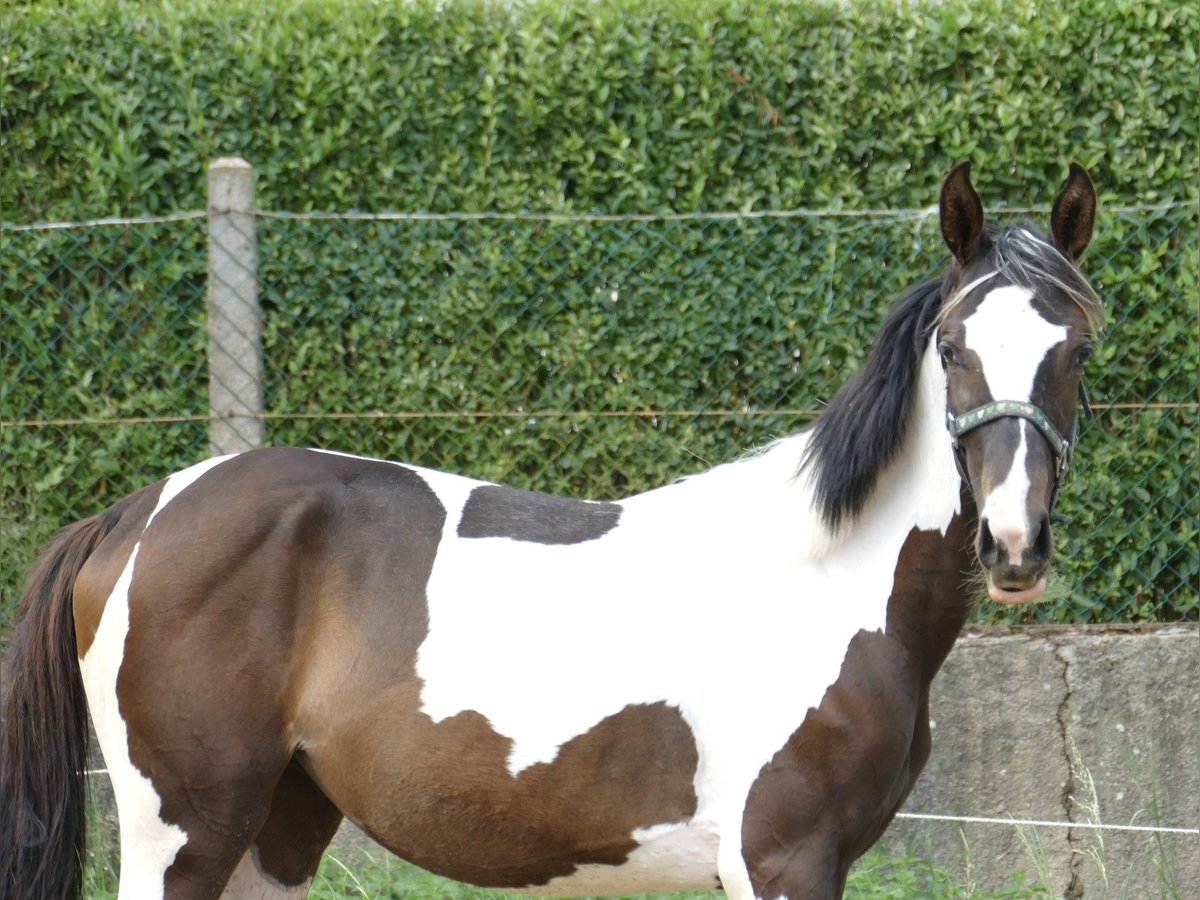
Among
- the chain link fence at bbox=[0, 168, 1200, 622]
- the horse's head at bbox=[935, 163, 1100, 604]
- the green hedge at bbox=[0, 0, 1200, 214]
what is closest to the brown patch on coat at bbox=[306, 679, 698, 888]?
the horse's head at bbox=[935, 163, 1100, 604]

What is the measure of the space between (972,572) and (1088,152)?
104 inches

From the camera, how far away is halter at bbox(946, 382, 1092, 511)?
8.17 ft

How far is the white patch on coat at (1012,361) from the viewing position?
2.41m

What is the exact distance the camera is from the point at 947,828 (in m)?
4.56

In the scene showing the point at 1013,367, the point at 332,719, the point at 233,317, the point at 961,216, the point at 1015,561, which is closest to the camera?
the point at 1015,561

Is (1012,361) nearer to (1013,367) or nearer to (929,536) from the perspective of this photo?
(1013,367)

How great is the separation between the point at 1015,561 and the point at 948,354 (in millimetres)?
486

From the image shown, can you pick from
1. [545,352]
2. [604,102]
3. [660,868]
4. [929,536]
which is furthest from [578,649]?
[604,102]

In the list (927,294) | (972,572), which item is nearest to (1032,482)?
(972,572)

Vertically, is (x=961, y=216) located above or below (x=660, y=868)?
above

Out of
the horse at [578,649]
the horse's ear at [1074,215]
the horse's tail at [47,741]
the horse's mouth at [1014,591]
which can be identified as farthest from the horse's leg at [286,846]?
the horse's ear at [1074,215]

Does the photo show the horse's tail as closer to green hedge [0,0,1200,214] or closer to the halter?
the halter

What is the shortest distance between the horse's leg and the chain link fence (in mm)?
1790

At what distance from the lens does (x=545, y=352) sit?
15.8ft
